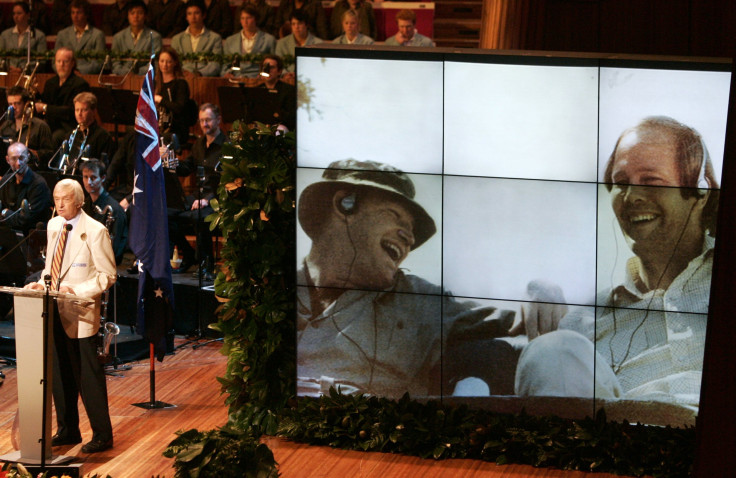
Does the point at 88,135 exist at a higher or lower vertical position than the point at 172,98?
lower

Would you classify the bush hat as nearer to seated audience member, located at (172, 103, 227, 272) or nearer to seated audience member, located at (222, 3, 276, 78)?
seated audience member, located at (172, 103, 227, 272)

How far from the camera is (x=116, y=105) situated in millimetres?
11969

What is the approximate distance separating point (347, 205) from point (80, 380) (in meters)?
2.07

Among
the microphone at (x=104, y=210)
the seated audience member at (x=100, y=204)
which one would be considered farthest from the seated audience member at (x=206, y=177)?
the microphone at (x=104, y=210)

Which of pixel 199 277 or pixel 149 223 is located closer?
pixel 149 223

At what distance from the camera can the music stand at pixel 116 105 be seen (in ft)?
38.8

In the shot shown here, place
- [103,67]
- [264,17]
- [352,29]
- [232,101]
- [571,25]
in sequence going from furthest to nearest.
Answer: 1. [264,17]
2. [103,67]
3. [352,29]
4. [232,101]
5. [571,25]

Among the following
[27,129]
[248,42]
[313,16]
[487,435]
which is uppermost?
[313,16]

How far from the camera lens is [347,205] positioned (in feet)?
22.7

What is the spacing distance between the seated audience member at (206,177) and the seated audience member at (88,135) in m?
0.96

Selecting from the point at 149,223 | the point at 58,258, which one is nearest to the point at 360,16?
the point at 149,223

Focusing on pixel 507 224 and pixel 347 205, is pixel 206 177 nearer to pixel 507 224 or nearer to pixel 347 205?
pixel 347 205

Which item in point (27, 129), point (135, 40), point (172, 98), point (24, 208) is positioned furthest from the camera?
point (135, 40)

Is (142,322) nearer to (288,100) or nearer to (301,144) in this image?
(301,144)
